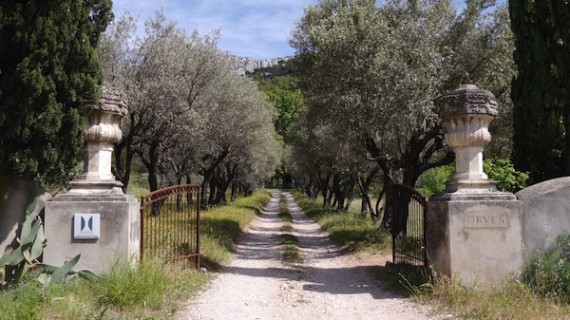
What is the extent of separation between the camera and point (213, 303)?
8242 mm

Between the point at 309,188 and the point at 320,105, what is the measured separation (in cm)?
4314

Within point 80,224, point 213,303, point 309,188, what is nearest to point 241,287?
point 213,303

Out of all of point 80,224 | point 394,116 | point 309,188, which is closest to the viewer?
point 80,224

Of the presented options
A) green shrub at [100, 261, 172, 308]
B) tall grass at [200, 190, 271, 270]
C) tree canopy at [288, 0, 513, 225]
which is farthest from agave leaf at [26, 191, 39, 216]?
tree canopy at [288, 0, 513, 225]

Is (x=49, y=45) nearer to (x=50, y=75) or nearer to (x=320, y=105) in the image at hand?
(x=50, y=75)

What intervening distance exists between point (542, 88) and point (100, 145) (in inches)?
329

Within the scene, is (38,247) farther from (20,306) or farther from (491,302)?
(491,302)

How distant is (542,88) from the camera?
10211 millimetres

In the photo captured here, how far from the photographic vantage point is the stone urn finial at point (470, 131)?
8.65 metres

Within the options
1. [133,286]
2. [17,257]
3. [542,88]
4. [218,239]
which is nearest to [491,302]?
[542,88]

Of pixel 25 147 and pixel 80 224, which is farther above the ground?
pixel 25 147

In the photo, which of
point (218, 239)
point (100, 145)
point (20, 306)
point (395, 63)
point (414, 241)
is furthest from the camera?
point (218, 239)

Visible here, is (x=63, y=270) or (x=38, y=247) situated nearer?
(x=63, y=270)

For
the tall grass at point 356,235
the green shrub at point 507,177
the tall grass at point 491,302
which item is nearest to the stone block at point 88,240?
the tall grass at point 491,302
